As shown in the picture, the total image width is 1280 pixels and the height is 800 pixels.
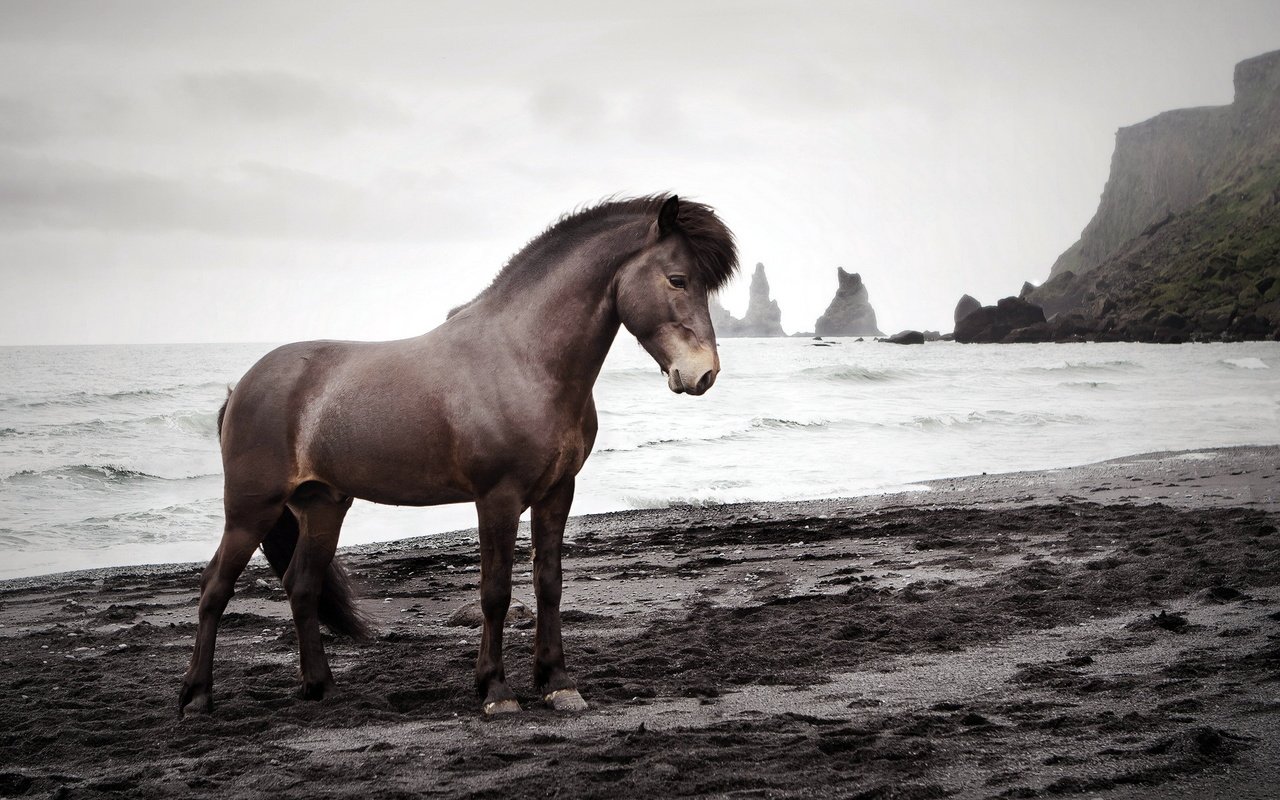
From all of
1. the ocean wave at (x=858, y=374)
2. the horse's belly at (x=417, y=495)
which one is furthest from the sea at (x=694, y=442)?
the horse's belly at (x=417, y=495)

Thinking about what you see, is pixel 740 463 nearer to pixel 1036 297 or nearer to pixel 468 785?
pixel 468 785

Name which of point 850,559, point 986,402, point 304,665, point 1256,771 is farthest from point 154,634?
point 986,402

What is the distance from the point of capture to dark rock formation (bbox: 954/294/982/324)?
113875mm

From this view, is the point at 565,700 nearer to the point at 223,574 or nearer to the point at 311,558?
the point at 311,558

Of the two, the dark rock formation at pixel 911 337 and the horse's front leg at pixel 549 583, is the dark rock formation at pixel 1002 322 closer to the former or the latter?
the dark rock formation at pixel 911 337

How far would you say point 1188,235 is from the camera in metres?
100

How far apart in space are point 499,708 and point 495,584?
22.1 inches

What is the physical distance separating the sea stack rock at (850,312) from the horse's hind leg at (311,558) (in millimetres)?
185218

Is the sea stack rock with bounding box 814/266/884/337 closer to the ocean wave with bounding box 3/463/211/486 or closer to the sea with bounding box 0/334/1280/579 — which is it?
the sea with bounding box 0/334/1280/579

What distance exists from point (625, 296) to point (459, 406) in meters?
0.93

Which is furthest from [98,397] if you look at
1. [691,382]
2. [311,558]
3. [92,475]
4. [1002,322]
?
[1002,322]

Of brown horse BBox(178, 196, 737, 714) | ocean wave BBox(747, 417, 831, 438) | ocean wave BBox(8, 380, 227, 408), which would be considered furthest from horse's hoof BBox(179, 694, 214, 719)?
ocean wave BBox(8, 380, 227, 408)

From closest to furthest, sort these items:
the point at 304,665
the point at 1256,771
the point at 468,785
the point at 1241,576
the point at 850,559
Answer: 1. the point at 1256,771
2. the point at 468,785
3. the point at 304,665
4. the point at 1241,576
5. the point at 850,559

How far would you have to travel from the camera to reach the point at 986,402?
27.3 m
